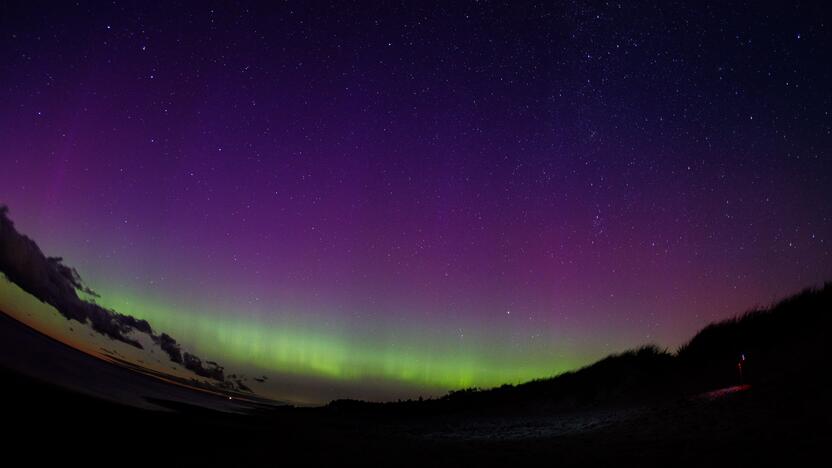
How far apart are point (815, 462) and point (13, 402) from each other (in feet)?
73.6

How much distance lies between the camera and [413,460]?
10852mm

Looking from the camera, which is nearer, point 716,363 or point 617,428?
point 617,428

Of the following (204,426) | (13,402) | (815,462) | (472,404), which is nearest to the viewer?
(815,462)

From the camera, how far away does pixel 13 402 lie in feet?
49.1

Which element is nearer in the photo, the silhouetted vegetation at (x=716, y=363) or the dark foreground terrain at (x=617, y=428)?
the dark foreground terrain at (x=617, y=428)

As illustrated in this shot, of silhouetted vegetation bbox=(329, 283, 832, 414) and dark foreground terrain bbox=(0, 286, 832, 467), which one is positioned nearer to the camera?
dark foreground terrain bbox=(0, 286, 832, 467)

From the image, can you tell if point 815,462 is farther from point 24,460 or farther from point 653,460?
point 24,460

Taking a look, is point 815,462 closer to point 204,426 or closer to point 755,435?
point 755,435

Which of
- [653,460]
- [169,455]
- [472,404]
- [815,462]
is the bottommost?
[472,404]

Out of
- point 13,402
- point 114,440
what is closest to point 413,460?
point 114,440

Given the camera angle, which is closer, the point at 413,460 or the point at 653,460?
the point at 653,460

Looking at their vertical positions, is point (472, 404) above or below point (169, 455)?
below

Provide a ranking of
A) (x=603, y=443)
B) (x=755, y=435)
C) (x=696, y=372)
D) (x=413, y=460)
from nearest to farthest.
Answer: (x=755, y=435) → (x=413, y=460) → (x=603, y=443) → (x=696, y=372)

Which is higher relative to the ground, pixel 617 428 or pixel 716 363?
pixel 716 363
